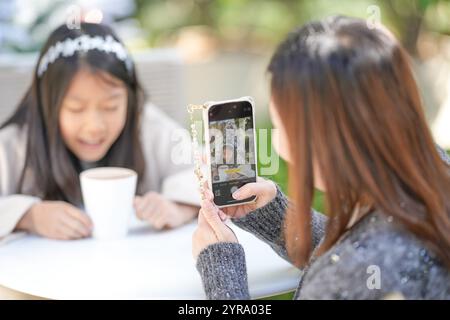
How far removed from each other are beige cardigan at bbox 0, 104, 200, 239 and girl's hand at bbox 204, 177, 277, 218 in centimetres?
27

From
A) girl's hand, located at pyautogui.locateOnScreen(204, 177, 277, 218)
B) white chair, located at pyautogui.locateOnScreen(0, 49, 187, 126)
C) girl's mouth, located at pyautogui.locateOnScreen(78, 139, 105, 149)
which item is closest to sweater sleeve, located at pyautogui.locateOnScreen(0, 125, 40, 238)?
girl's mouth, located at pyautogui.locateOnScreen(78, 139, 105, 149)

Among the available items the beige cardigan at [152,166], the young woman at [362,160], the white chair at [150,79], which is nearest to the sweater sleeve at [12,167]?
the beige cardigan at [152,166]

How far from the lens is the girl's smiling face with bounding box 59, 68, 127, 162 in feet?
4.93

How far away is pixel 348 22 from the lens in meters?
0.91

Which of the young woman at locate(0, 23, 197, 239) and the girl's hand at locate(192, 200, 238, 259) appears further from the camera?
the young woman at locate(0, 23, 197, 239)

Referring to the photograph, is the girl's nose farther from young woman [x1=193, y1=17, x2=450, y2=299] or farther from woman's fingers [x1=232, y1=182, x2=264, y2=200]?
young woman [x1=193, y1=17, x2=450, y2=299]

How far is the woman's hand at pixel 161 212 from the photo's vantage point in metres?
1.33

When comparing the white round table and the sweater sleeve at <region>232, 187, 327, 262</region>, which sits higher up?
the sweater sleeve at <region>232, 187, 327, 262</region>

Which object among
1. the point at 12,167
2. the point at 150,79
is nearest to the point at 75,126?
the point at 12,167

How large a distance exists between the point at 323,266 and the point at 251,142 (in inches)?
9.3

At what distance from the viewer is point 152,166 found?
1.66 meters

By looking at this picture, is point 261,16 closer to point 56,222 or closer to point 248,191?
point 56,222

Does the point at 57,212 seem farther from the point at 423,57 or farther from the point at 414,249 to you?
the point at 423,57
